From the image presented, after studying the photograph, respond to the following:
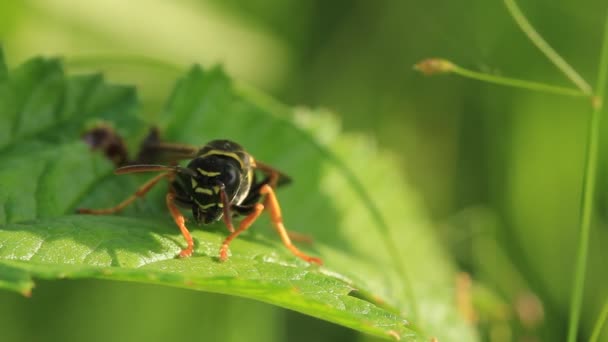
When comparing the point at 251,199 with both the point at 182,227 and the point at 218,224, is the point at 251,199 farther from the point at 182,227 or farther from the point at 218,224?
the point at 182,227

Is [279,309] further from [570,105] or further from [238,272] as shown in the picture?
[570,105]

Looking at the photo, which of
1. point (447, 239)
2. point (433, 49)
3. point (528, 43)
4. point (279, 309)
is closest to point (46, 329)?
point (279, 309)

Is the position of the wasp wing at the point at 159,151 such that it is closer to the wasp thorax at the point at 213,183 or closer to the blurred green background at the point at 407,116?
the wasp thorax at the point at 213,183

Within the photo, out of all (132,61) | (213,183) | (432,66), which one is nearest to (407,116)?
(132,61)

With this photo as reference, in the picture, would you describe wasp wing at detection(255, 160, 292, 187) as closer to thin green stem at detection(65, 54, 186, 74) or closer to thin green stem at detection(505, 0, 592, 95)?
thin green stem at detection(65, 54, 186, 74)

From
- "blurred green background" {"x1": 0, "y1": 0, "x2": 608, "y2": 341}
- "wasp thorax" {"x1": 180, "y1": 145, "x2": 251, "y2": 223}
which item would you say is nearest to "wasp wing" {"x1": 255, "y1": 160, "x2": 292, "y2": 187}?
"wasp thorax" {"x1": 180, "y1": 145, "x2": 251, "y2": 223}
